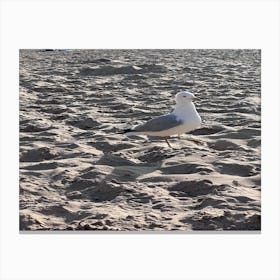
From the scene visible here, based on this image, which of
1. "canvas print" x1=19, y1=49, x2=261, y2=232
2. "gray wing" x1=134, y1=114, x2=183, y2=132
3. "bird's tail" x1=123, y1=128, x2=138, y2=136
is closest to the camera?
"canvas print" x1=19, y1=49, x2=261, y2=232

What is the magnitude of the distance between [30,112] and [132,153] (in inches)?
75.1

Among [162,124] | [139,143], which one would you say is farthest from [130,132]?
[162,124]

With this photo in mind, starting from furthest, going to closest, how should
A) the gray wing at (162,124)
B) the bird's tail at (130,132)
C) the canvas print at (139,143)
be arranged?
the bird's tail at (130,132)
the gray wing at (162,124)
the canvas print at (139,143)

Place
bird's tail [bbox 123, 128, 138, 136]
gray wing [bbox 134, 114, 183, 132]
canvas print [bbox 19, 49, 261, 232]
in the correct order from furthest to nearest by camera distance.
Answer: bird's tail [bbox 123, 128, 138, 136]
gray wing [bbox 134, 114, 183, 132]
canvas print [bbox 19, 49, 261, 232]

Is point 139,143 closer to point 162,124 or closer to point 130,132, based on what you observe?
point 130,132

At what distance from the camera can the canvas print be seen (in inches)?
156

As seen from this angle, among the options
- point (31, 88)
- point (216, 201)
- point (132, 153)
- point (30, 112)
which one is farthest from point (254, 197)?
point (31, 88)

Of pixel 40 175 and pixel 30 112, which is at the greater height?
pixel 30 112

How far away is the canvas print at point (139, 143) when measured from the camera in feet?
13.0

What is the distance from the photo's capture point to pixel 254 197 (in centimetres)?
415

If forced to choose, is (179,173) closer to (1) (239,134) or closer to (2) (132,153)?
(2) (132,153)

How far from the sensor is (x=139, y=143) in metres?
5.54

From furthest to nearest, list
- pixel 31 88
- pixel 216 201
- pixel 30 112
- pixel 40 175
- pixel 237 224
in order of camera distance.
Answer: pixel 31 88
pixel 30 112
pixel 40 175
pixel 216 201
pixel 237 224

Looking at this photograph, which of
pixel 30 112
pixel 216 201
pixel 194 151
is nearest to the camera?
pixel 216 201
